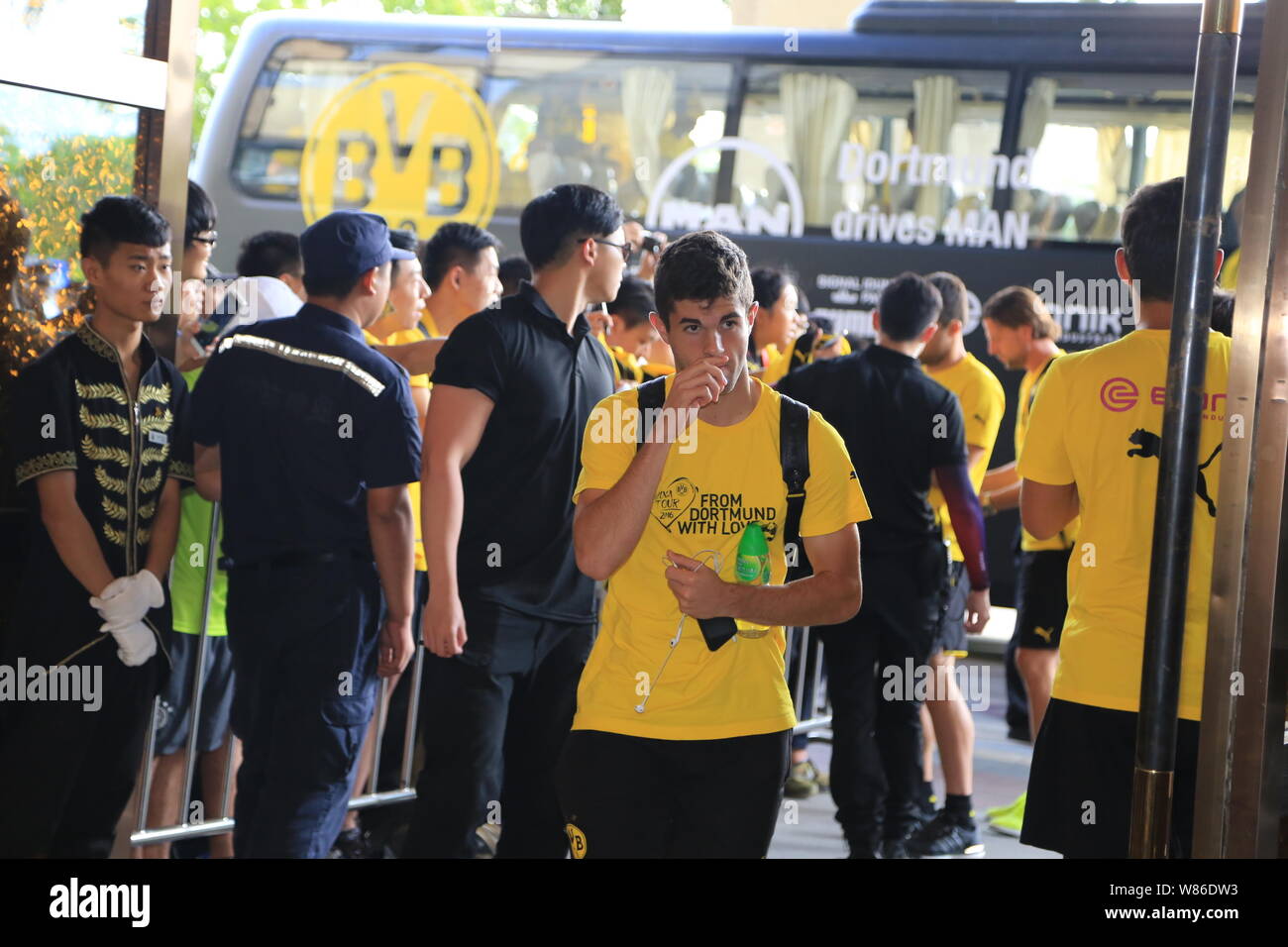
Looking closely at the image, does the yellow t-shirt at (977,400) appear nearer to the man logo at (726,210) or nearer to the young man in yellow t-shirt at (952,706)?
the young man in yellow t-shirt at (952,706)

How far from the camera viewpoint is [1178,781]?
3.30 m

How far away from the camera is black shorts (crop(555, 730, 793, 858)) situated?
3.07 meters

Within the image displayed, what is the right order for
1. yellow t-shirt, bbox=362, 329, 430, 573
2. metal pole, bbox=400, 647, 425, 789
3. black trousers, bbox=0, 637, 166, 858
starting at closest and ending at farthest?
black trousers, bbox=0, 637, 166, 858 → yellow t-shirt, bbox=362, 329, 430, 573 → metal pole, bbox=400, 647, 425, 789

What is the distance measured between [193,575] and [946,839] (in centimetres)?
302

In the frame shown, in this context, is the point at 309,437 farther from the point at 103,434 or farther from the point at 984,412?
the point at 984,412

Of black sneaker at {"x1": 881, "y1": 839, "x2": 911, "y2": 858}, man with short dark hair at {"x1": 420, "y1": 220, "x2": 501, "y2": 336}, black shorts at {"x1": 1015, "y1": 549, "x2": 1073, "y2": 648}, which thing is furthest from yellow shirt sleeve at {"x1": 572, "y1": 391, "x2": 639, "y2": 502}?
black shorts at {"x1": 1015, "y1": 549, "x2": 1073, "y2": 648}

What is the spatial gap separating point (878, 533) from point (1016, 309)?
87.5 inches

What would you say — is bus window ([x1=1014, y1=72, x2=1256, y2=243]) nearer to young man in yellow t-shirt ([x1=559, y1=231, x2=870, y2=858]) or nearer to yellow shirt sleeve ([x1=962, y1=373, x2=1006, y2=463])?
yellow shirt sleeve ([x1=962, y1=373, x2=1006, y2=463])

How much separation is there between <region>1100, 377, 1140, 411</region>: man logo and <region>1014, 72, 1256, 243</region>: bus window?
335 inches

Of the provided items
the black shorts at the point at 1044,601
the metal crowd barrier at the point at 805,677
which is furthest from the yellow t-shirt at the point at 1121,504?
the metal crowd barrier at the point at 805,677

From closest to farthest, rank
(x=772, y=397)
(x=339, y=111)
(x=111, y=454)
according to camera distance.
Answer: (x=772, y=397) → (x=111, y=454) → (x=339, y=111)
